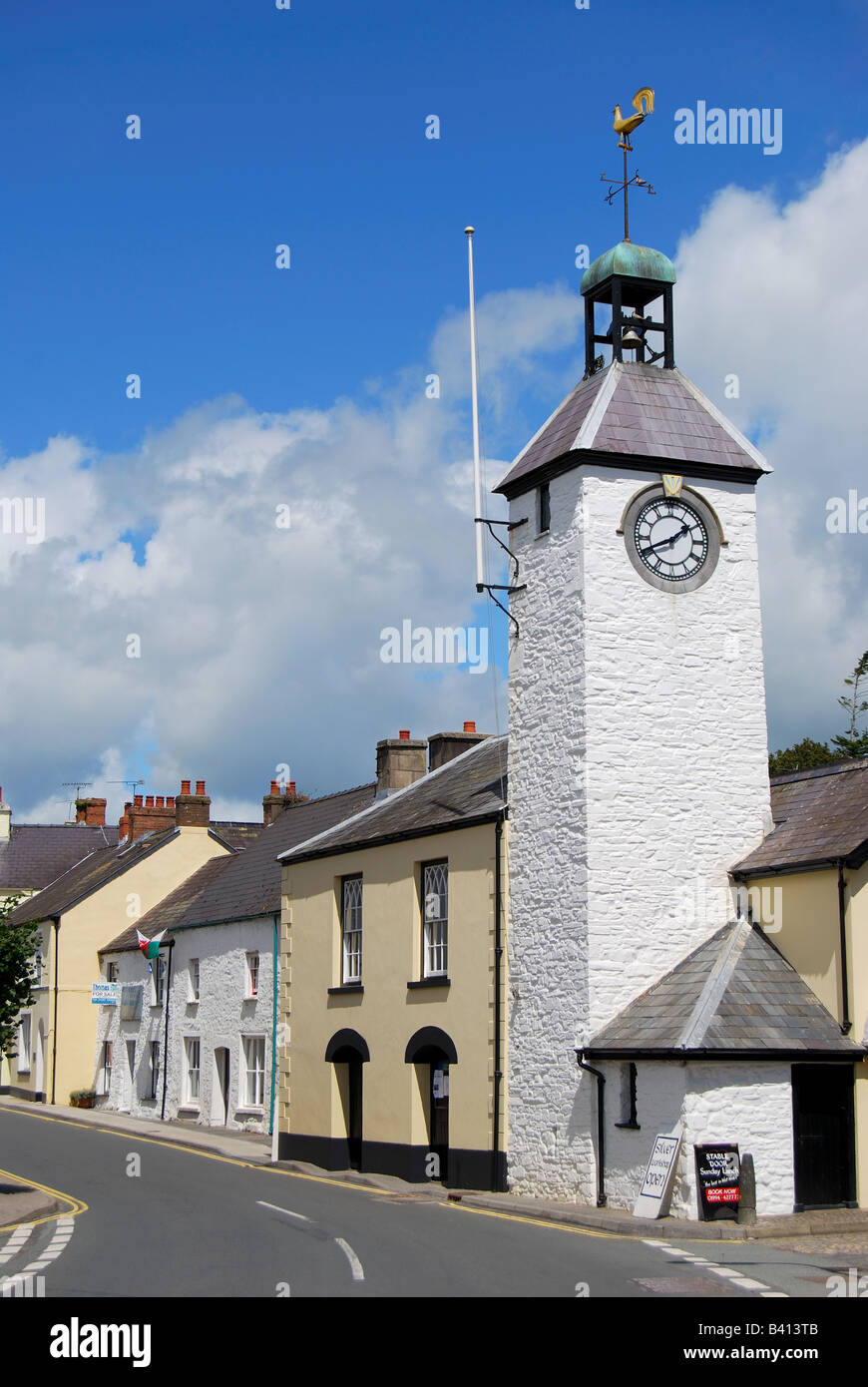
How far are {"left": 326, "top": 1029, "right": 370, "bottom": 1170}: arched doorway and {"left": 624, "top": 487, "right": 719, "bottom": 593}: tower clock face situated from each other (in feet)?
35.1

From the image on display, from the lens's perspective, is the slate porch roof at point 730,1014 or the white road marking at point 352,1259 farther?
the slate porch roof at point 730,1014

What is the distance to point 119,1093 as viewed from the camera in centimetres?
4662

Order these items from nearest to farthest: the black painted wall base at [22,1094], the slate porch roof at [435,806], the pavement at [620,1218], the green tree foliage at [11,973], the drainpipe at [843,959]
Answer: the pavement at [620,1218] < the drainpipe at [843,959] < the green tree foliage at [11,973] < the slate porch roof at [435,806] < the black painted wall base at [22,1094]

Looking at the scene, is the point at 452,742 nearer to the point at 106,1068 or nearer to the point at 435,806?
the point at 435,806

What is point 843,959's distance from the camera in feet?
66.5

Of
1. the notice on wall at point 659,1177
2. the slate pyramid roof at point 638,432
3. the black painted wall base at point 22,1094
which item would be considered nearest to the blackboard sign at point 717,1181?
the notice on wall at point 659,1177

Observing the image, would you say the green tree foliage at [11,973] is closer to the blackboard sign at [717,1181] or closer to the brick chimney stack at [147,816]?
the blackboard sign at [717,1181]

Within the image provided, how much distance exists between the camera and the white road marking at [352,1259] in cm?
1406

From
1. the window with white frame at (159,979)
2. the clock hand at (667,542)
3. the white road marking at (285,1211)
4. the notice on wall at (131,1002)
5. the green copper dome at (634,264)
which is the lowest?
the white road marking at (285,1211)

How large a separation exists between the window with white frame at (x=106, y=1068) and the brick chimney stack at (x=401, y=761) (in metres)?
18.1

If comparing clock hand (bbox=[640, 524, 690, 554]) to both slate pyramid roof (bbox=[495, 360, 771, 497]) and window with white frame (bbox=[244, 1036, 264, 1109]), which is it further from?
window with white frame (bbox=[244, 1036, 264, 1109])
